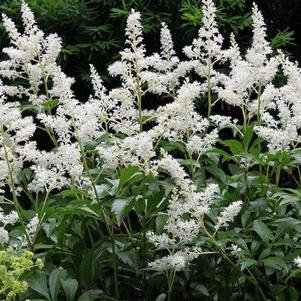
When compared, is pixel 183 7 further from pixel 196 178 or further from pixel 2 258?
pixel 2 258

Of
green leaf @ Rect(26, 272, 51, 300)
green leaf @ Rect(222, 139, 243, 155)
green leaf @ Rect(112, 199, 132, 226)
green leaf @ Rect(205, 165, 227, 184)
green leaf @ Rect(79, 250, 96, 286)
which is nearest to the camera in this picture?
green leaf @ Rect(112, 199, 132, 226)

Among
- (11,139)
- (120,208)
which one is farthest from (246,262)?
(11,139)

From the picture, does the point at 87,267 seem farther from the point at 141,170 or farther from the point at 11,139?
the point at 11,139

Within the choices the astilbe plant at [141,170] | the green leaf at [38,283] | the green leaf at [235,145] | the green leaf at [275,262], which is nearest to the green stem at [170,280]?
the astilbe plant at [141,170]

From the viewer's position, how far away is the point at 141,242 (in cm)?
346

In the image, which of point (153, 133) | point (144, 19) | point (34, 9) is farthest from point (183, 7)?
point (153, 133)

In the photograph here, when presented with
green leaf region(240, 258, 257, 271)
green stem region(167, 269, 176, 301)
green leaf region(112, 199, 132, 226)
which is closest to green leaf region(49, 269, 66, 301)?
green leaf region(112, 199, 132, 226)

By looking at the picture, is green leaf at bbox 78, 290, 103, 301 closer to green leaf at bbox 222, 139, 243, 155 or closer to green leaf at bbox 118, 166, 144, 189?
green leaf at bbox 118, 166, 144, 189

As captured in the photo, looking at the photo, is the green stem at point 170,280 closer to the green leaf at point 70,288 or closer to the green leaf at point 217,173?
the green leaf at point 70,288

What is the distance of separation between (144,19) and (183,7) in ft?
1.18

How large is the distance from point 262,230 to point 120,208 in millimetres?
681

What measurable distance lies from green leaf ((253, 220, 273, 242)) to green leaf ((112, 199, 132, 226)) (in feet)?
1.98

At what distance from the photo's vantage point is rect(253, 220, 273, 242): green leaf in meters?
3.24

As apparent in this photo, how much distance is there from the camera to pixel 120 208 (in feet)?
9.92
